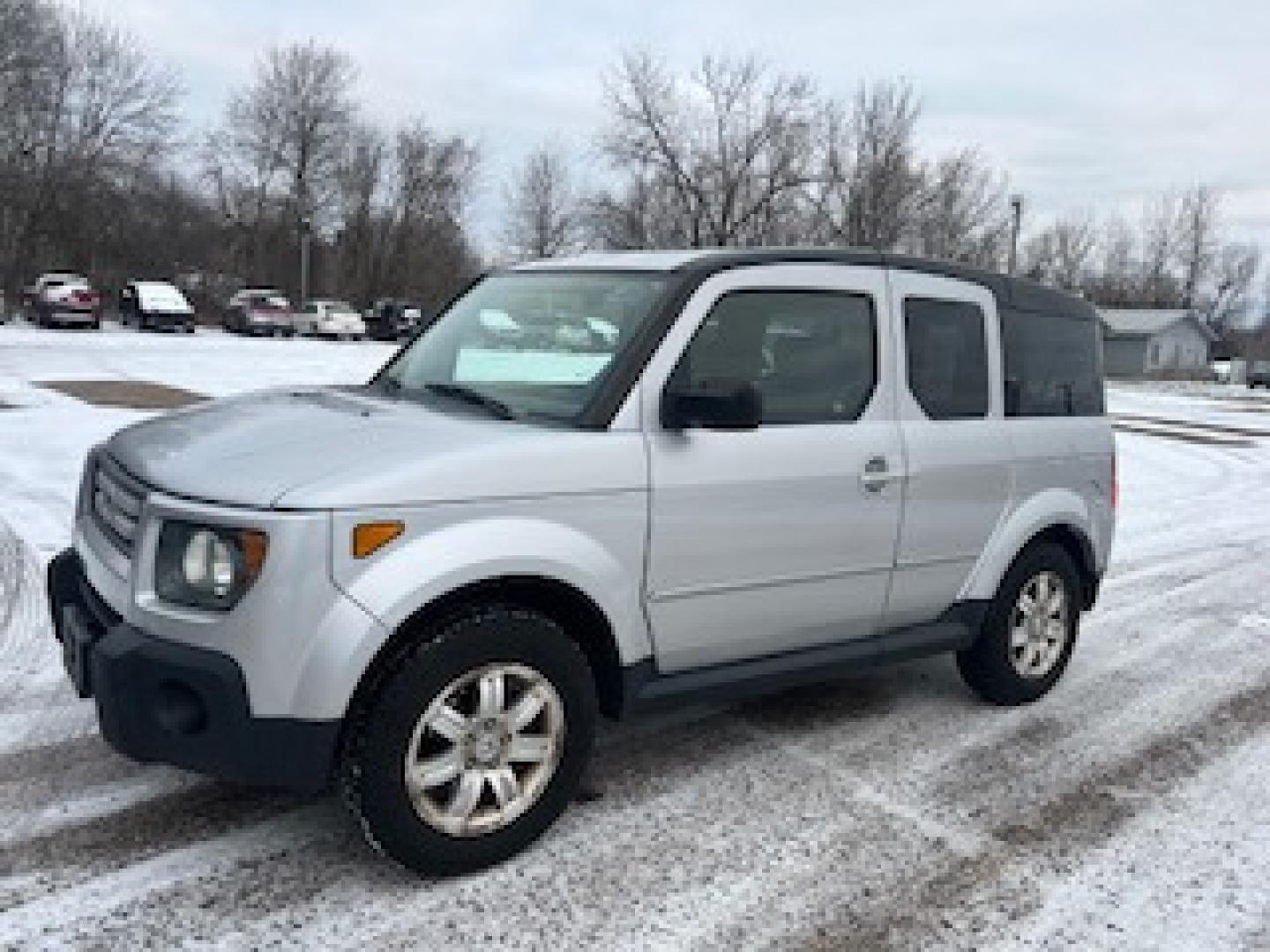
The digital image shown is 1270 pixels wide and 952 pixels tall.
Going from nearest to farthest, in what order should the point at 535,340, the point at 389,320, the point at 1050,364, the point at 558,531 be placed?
the point at 558,531, the point at 535,340, the point at 1050,364, the point at 389,320

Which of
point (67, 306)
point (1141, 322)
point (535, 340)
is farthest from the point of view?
point (1141, 322)

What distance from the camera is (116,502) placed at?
12.0ft

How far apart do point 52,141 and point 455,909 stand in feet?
201

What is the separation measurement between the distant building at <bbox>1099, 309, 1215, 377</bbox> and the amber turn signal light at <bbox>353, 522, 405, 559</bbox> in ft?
236

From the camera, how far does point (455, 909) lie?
329 centimetres

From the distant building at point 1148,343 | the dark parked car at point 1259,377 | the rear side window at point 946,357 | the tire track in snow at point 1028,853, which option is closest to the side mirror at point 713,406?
the rear side window at point 946,357

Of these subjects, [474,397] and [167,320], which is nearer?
[474,397]

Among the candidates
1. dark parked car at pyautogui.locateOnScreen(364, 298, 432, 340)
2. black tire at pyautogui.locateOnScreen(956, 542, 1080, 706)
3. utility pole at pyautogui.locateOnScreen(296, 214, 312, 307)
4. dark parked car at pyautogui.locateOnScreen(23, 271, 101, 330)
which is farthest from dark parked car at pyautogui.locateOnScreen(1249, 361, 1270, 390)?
black tire at pyautogui.locateOnScreen(956, 542, 1080, 706)

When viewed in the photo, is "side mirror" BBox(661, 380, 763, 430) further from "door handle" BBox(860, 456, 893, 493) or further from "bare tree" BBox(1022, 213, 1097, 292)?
"bare tree" BBox(1022, 213, 1097, 292)

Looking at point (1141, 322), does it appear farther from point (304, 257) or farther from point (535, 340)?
point (535, 340)

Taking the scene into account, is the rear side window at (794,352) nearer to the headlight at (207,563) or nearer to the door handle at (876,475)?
the door handle at (876,475)

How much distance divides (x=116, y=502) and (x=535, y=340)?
148cm

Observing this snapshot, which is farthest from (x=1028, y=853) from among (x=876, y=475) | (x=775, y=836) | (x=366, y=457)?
(x=366, y=457)

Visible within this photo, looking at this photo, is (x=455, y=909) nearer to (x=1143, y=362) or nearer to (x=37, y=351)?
(x=37, y=351)
